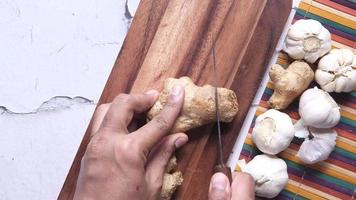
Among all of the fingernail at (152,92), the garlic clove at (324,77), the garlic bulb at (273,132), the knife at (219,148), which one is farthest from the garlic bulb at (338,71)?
the fingernail at (152,92)

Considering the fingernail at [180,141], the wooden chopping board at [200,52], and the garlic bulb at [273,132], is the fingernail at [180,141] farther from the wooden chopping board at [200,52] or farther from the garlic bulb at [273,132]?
the garlic bulb at [273,132]

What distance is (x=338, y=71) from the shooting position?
0.99 meters

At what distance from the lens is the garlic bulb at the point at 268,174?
0.99 meters

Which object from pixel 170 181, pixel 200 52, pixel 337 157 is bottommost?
pixel 170 181

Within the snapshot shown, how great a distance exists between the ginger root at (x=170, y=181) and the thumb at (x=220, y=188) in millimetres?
111

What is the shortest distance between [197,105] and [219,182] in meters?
0.17

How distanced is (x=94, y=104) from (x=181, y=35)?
273 millimetres

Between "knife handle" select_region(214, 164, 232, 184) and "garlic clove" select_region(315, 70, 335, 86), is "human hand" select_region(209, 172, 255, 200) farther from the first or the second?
"garlic clove" select_region(315, 70, 335, 86)

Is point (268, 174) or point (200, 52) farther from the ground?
point (200, 52)

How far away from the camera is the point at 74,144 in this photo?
1.14m

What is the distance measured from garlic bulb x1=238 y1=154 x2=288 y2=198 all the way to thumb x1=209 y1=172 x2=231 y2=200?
0.11 metres

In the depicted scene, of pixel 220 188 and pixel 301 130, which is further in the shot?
pixel 301 130

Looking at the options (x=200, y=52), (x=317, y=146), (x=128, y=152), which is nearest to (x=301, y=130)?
(x=317, y=146)

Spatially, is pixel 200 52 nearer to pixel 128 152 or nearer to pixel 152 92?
pixel 152 92
